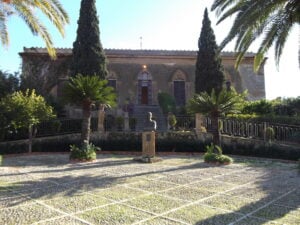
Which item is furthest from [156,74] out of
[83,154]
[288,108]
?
[83,154]

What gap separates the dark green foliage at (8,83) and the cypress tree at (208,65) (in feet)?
36.8

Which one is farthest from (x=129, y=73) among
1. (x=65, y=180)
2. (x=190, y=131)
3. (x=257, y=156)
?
(x=65, y=180)

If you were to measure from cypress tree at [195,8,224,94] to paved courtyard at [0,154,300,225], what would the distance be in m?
10.8

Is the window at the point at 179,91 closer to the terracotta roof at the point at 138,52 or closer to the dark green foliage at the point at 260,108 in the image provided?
the terracotta roof at the point at 138,52

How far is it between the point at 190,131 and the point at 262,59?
18.4ft

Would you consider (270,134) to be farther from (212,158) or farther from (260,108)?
(260,108)

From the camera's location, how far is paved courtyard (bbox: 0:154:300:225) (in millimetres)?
5094

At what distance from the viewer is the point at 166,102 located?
868 inches

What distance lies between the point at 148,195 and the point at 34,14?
264 inches

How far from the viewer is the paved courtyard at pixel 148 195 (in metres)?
5.09

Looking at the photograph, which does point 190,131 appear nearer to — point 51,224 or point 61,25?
point 61,25

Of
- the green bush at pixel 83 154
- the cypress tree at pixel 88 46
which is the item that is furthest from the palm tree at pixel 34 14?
the cypress tree at pixel 88 46

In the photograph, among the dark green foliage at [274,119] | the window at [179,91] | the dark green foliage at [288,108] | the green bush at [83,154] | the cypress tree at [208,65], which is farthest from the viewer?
the window at [179,91]

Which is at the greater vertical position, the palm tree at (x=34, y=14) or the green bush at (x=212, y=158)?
the palm tree at (x=34, y=14)
